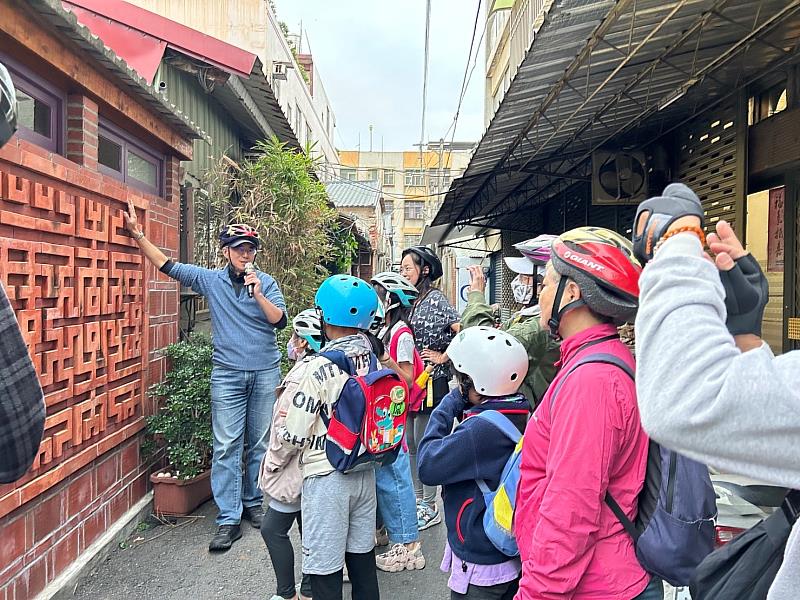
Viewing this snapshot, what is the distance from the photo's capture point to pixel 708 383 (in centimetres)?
98

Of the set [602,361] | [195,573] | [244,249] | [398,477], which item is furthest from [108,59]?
[602,361]

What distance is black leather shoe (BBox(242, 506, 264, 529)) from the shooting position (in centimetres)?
466

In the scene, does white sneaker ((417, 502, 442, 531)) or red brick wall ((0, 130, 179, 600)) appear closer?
red brick wall ((0, 130, 179, 600))

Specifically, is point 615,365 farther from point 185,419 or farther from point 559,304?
point 185,419

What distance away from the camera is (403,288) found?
4.45 metres

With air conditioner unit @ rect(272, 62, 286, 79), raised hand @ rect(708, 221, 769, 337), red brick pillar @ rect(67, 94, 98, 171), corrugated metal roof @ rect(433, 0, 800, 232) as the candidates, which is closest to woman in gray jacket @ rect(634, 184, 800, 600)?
raised hand @ rect(708, 221, 769, 337)

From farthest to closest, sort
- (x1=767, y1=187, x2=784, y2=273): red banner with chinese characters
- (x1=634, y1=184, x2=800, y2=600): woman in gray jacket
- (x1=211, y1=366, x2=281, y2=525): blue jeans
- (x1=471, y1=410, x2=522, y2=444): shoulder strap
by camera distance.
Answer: (x1=767, y1=187, x2=784, y2=273): red banner with chinese characters, (x1=211, y1=366, x2=281, y2=525): blue jeans, (x1=471, y1=410, x2=522, y2=444): shoulder strap, (x1=634, y1=184, x2=800, y2=600): woman in gray jacket

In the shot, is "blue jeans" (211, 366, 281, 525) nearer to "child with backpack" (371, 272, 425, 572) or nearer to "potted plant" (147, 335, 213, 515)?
"potted plant" (147, 335, 213, 515)

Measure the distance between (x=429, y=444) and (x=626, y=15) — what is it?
3.39 m

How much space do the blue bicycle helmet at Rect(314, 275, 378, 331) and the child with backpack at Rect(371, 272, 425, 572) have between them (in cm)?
73

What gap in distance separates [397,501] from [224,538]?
4.12 feet

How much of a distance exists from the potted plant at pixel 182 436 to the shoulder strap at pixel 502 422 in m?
2.91

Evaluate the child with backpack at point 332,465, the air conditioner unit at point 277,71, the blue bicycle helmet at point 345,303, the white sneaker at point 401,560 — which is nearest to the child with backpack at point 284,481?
the child with backpack at point 332,465

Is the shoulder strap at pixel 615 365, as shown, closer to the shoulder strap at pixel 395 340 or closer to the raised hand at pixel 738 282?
the raised hand at pixel 738 282
